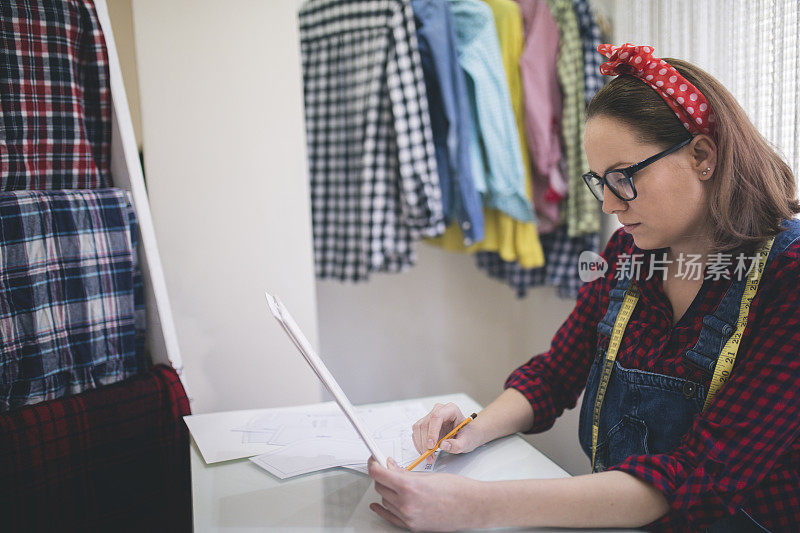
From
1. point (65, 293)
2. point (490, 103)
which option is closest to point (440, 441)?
point (65, 293)

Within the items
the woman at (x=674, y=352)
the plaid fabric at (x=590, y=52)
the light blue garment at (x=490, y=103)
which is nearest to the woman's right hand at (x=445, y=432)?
the woman at (x=674, y=352)

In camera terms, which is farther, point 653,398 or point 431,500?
point 653,398

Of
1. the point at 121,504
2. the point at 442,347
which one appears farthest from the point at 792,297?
the point at 442,347

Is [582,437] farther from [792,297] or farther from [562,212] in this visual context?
[562,212]

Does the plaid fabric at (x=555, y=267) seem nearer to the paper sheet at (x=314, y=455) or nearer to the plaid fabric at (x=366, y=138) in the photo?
the plaid fabric at (x=366, y=138)

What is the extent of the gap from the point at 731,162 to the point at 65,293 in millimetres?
1171

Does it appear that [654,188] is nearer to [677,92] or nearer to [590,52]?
[677,92]

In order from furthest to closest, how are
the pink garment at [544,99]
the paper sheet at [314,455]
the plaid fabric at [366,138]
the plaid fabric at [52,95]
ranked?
the pink garment at [544,99]
the plaid fabric at [366,138]
the plaid fabric at [52,95]
the paper sheet at [314,455]

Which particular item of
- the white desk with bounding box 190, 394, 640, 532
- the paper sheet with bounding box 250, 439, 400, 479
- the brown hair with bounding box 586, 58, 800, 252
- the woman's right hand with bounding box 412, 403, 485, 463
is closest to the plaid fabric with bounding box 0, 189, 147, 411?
the white desk with bounding box 190, 394, 640, 532

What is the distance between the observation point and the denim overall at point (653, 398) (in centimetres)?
91

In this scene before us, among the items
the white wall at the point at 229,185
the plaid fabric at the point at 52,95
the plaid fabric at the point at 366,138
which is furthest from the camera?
the plaid fabric at the point at 366,138

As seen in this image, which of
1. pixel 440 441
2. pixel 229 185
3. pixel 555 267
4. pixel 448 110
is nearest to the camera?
pixel 440 441

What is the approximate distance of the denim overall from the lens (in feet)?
2.97

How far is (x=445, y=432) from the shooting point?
1.05 m
